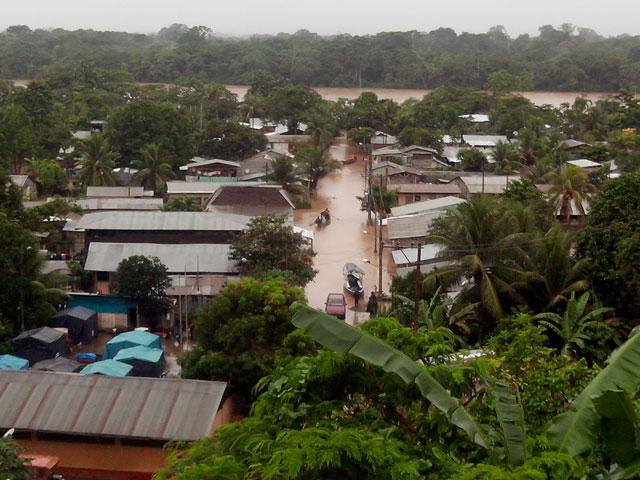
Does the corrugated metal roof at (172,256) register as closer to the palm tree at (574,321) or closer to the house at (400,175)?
the palm tree at (574,321)

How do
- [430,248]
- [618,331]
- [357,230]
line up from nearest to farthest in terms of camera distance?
[618,331], [430,248], [357,230]

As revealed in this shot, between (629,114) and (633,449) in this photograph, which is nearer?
(633,449)

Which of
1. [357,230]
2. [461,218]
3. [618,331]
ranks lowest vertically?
[357,230]

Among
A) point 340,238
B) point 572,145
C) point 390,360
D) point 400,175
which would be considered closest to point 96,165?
point 340,238

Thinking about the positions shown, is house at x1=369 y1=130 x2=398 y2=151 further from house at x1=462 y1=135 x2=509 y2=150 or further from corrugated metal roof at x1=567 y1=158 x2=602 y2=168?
corrugated metal roof at x1=567 y1=158 x2=602 y2=168

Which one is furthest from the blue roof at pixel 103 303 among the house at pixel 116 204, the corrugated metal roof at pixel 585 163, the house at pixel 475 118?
the house at pixel 475 118

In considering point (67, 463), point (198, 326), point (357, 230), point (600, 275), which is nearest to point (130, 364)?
point (198, 326)

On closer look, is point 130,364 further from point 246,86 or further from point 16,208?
point 246,86

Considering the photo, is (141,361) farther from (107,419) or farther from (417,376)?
(417,376)
